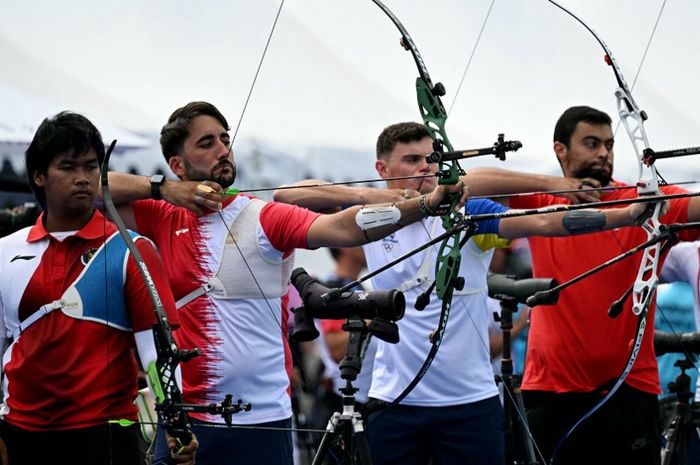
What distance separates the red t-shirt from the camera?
14.7 ft

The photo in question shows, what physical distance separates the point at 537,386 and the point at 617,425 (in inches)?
13.2

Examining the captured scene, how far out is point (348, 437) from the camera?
3.43 m

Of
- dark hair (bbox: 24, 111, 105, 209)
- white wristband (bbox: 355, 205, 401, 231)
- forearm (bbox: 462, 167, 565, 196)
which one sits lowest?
white wristband (bbox: 355, 205, 401, 231)

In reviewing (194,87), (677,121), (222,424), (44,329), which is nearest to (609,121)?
(677,121)

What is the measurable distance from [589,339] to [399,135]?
1.03m

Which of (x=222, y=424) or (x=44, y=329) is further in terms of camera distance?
(x=222, y=424)

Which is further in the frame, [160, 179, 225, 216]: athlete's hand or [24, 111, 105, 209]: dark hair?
[160, 179, 225, 216]: athlete's hand

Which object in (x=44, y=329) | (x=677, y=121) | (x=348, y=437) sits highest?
(x=677, y=121)

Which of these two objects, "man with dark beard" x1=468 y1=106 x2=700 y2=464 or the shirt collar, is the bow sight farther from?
"man with dark beard" x1=468 y1=106 x2=700 y2=464

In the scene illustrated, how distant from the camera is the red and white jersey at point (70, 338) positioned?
329cm

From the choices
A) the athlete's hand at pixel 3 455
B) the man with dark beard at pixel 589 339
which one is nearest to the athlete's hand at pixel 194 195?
the athlete's hand at pixel 3 455

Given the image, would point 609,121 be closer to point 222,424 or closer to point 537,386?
point 537,386

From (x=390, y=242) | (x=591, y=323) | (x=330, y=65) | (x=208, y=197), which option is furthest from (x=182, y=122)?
(x=591, y=323)

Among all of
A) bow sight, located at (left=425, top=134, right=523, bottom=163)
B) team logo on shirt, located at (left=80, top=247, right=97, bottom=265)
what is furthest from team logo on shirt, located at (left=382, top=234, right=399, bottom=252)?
team logo on shirt, located at (left=80, top=247, right=97, bottom=265)
